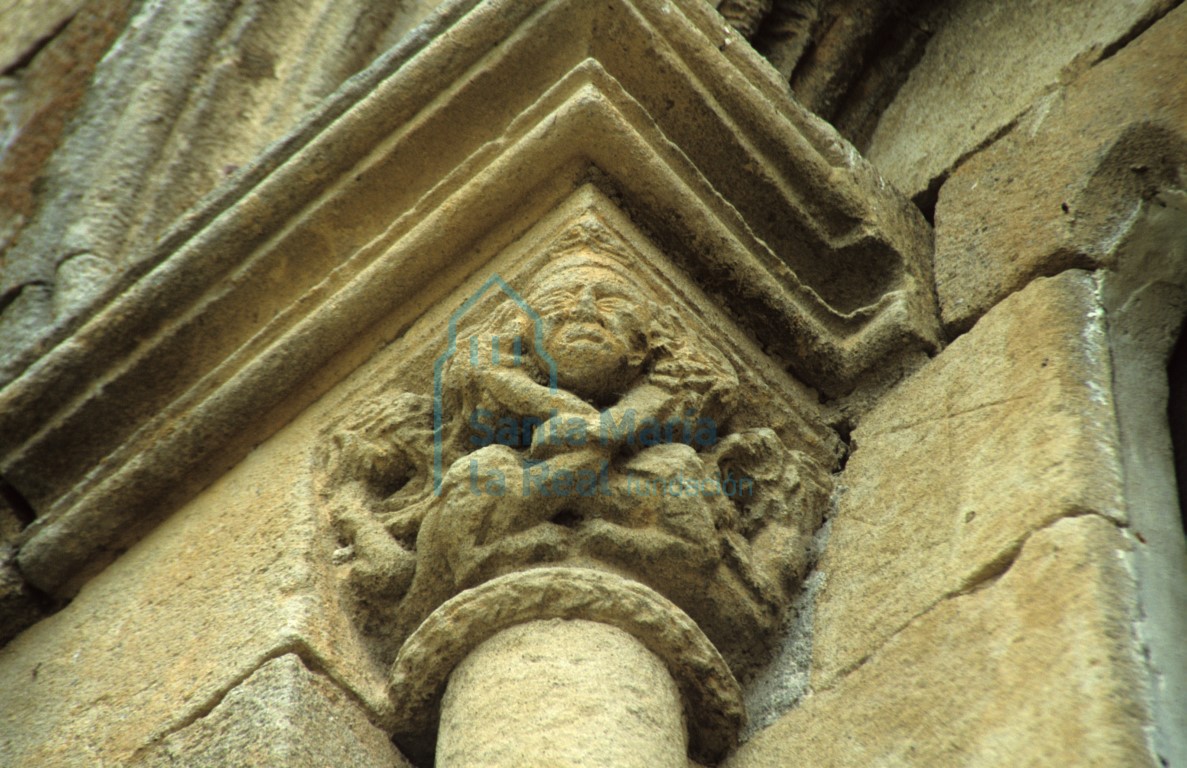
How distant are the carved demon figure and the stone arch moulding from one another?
0.72ft

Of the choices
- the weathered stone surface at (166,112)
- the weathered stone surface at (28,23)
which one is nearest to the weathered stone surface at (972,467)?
the weathered stone surface at (166,112)

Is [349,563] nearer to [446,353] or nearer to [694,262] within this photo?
[446,353]

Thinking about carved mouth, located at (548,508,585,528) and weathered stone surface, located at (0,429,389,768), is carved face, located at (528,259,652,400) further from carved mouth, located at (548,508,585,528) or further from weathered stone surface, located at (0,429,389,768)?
weathered stone surface, located at (0,429,389,768)

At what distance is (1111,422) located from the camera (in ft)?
6.65

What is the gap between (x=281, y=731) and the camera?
1858 mm

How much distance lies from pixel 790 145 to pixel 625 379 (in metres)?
0.80

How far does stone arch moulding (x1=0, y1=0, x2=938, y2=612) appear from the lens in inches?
103

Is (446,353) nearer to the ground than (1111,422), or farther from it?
farther from it

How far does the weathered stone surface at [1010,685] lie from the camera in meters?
1.60

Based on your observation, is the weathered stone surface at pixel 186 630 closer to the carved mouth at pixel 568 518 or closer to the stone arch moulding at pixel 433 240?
the stone arch moulding at pixel 433 240

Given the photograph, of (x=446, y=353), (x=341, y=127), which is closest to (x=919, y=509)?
(x=446, y=353)

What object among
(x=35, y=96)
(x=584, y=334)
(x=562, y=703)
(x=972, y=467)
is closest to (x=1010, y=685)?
(x=972, y=467)

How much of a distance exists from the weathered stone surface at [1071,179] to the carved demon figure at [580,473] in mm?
546

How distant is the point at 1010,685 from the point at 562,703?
58 cm
